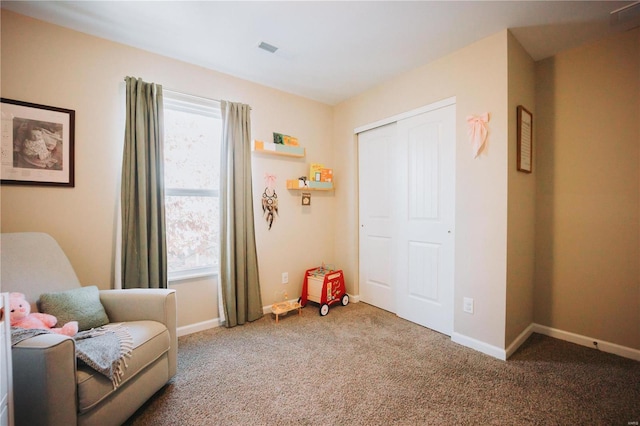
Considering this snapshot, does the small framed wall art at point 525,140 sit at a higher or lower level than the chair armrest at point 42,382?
higher

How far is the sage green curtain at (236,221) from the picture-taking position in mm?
2660

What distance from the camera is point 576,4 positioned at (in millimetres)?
1794

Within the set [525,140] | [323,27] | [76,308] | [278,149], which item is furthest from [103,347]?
[525,140]

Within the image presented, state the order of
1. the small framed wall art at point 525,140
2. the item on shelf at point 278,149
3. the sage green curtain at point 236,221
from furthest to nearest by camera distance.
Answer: the item on shelf at point 278,149 < the sage green curtain at point 236,221 < the small framed wall art at point 525,140

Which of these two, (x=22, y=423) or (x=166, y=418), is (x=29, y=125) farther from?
(x=166, y=418)

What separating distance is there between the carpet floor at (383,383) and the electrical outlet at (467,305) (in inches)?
12.2

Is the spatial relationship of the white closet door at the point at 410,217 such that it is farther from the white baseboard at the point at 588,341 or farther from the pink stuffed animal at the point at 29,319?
the pink stuffed animal at the point at 29,319

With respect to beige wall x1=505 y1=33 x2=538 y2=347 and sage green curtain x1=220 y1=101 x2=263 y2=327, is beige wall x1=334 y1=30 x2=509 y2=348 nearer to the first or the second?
beige wall x1=505 y1=33 x2=538 y2=347

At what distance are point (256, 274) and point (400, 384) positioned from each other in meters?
1.65

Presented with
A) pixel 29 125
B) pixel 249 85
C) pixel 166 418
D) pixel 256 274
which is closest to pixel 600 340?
pixel 256 274

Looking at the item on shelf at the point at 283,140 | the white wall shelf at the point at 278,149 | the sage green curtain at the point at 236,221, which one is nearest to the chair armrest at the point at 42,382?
the sage green curtain at the point at 236,221

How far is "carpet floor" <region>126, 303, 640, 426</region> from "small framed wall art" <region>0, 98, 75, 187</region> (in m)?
1.65

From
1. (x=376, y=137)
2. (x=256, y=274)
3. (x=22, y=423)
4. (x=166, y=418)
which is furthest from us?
(x=376, y=137)

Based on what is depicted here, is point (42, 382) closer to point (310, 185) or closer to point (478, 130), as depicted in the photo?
point (310, 185)
